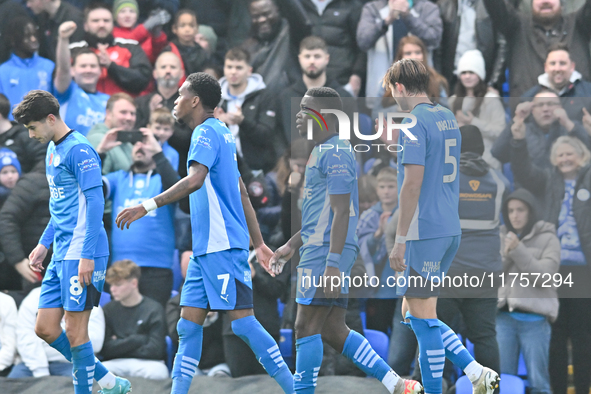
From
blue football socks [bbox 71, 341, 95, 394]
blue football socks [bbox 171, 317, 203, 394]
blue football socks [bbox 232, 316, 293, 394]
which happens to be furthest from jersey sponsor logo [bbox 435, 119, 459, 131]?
blue football socks [bbox 71, 341, 95, 394]

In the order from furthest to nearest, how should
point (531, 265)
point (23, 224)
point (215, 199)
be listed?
point (23, 224) → point (531, 265) → point (215, 199)

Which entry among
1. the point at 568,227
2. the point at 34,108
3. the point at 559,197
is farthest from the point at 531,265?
the point at 34,108

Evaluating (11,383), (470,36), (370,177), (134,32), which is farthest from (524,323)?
(134,32)

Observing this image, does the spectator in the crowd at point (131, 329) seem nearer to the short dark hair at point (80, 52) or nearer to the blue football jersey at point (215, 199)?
the blue football jersey at point (215, 199)

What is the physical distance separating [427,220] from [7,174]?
4.57 m

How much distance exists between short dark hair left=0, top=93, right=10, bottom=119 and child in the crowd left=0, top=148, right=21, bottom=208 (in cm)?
48

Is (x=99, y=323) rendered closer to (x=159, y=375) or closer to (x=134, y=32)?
(x=159, y=375)

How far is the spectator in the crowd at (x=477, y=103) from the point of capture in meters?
7.20

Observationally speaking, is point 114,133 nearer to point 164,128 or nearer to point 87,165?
point 164,128

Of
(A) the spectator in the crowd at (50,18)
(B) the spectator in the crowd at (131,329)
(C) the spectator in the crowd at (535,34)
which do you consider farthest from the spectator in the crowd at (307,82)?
(A) the spectator in the crowd at (50,18)

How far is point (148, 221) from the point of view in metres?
7.21

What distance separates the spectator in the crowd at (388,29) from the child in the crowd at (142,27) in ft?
7.64

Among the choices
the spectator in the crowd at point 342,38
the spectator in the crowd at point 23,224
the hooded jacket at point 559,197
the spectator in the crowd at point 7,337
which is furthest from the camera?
the spectator in the crowd at point 342,38

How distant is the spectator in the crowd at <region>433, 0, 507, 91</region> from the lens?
7859 millimetres
